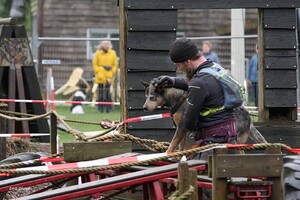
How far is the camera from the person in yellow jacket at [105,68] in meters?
27.7

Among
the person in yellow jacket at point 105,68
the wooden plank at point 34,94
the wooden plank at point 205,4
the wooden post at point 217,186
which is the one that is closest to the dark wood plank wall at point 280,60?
Result: the wooden plank at point 205,4

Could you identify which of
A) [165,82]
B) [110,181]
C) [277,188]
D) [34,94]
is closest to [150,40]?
[165,82]

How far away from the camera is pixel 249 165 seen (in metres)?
7.12

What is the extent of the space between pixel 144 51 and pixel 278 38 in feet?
5.44

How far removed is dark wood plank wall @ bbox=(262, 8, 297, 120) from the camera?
12445mm

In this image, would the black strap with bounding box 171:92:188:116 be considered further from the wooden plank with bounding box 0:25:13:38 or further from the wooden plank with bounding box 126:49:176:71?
the wooden plank with bounding box 0:25:13:38

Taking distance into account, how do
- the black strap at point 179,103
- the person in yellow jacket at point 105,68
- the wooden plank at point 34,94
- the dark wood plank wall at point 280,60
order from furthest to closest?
1. the person in yellow jacket at point 105,68
2. the wooden plank at point 34,94
3. the dark wood plank wall at point 280,60
4. the black strap at point 179,103

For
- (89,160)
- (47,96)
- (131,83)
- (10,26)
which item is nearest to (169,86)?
(89,160)

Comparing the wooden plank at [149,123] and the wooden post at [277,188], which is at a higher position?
the wooden plank at [149,123]

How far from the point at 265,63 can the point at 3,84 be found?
5.58 metres

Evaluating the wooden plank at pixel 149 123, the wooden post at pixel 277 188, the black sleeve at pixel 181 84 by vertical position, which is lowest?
the wooden post at pixel 277 188

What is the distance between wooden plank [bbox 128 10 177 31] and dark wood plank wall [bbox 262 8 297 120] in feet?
3.79

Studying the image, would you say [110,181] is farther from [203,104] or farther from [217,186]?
[203,104]

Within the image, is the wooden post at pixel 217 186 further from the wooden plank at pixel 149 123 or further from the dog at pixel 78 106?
the dog at pixel 78 106
